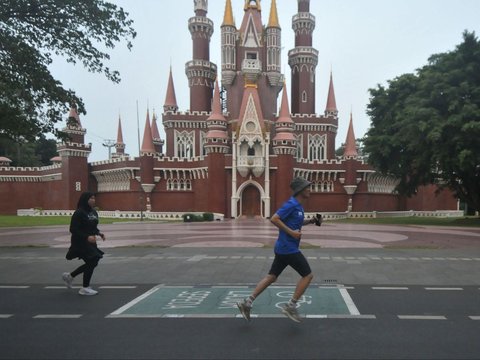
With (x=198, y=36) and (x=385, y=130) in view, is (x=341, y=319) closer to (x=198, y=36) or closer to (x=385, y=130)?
(x=385, y=130)

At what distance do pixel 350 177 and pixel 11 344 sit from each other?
4671 centimetres

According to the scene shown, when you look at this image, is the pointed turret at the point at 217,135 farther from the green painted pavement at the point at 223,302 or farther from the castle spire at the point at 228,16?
the green painted pavement at the point at 223,302

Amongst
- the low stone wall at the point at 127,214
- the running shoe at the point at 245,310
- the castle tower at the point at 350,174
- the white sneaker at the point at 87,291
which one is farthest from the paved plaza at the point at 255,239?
the castle tower at the point at 350,174

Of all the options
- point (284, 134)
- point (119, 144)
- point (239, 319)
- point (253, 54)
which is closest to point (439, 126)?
point (284, 134)

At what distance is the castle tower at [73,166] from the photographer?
168 ft

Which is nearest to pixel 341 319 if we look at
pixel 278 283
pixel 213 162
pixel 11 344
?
pixel 278 283

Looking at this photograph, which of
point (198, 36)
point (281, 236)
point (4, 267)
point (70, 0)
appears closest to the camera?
point (281, 236)

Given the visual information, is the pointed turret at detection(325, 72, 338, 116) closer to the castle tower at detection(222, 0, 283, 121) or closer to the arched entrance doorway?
the castle tower at detection(222, 0, 283, 121)

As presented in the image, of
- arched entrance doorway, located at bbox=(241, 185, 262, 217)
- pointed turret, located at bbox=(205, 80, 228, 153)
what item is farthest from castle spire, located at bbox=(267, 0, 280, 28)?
arched entrance doorway, located at bbox=(241, 185, 262, 217)

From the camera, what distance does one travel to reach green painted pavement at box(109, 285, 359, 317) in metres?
6.55

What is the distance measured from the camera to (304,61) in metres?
56.2

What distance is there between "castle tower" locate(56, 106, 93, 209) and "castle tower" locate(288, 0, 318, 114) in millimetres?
28672

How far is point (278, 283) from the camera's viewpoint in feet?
29.3

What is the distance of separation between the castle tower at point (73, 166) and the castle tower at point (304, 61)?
2867cm
